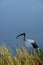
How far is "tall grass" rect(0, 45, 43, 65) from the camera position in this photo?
19.5ft

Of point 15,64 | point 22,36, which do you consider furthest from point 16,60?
point 22,36

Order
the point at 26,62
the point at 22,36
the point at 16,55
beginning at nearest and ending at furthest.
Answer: the point at 26,62
the point at 16,55
the point at 22,36

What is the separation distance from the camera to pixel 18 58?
618 cm

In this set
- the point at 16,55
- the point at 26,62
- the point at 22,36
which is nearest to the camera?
the point at 26,62

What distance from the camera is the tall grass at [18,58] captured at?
5934mm

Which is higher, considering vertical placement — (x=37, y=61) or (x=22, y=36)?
(x=22, y=36)

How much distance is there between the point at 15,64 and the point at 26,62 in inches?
10.2

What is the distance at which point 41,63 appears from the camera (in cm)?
609

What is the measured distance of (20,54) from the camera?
6070 mm

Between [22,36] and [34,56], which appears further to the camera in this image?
[22,36]

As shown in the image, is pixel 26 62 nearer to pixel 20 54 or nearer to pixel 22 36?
pixel 20 54

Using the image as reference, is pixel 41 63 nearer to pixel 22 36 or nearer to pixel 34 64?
pixel 34 64

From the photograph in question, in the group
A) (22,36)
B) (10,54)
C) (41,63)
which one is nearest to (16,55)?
(10,54)

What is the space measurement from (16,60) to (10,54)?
0.75ft
